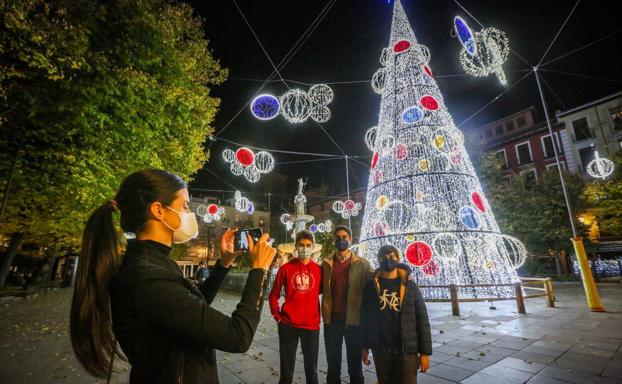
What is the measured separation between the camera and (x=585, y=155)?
26.0m

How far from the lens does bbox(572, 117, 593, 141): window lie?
26.1 m

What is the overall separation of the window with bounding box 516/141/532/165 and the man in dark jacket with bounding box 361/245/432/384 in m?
33.2

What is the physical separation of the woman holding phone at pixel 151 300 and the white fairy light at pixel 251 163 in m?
8.47

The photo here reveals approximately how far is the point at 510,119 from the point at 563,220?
1542 cm

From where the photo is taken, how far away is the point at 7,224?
12711mm

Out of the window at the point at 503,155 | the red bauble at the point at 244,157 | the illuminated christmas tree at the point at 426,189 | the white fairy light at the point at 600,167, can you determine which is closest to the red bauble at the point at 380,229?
the illuminated christmas tree at the point at 426,189

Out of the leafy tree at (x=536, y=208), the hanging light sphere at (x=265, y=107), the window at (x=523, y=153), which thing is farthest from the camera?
the window at (x=523, y=153)

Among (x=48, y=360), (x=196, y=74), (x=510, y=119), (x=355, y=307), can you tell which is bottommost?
(x=48, y=360)

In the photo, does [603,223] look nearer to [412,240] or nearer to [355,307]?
[412,240]

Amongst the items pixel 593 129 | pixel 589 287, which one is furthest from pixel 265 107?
pixel 593 129

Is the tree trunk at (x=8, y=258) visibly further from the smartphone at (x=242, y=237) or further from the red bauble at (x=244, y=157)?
the smartphone at (x=242, y=237)

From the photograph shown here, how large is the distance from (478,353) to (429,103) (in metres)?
8.29

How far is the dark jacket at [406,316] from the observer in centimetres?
338

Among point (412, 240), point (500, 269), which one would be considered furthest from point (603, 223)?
point (412, 240)
